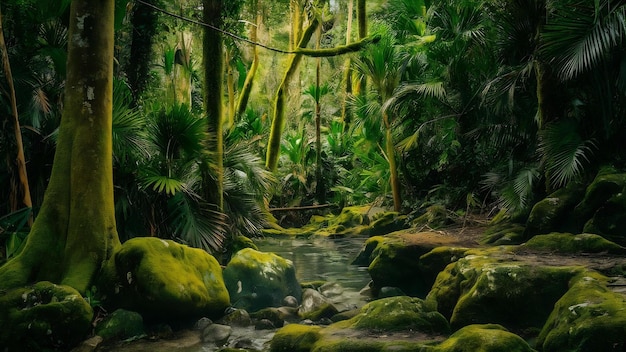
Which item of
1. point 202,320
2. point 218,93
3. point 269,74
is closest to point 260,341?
point 202,320

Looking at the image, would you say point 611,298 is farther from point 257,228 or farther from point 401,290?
point 257,228

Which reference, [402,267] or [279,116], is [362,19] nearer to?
[279,116]

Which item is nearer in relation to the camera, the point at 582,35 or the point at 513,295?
the point at 513,295

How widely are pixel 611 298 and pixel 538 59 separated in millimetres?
5653

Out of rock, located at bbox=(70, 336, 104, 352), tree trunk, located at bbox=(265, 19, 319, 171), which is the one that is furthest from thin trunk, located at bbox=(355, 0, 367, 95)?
rock, located at bbox=(70, 336, 104, 352)

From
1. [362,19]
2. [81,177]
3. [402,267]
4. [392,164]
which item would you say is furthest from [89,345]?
[362,19]

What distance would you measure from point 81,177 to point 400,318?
419cm

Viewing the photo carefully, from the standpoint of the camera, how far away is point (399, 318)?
603 cm

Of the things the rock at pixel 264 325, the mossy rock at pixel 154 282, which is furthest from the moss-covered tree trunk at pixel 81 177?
the rock at pixel 264 325

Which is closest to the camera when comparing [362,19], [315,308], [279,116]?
[315,308]

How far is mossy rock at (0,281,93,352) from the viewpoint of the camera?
588 cm

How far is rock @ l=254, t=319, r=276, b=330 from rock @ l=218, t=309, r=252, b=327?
136 millimetres

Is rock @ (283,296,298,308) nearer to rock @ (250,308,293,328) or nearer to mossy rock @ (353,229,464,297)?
rock @ (250,308,293,328)

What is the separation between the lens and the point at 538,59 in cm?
959
